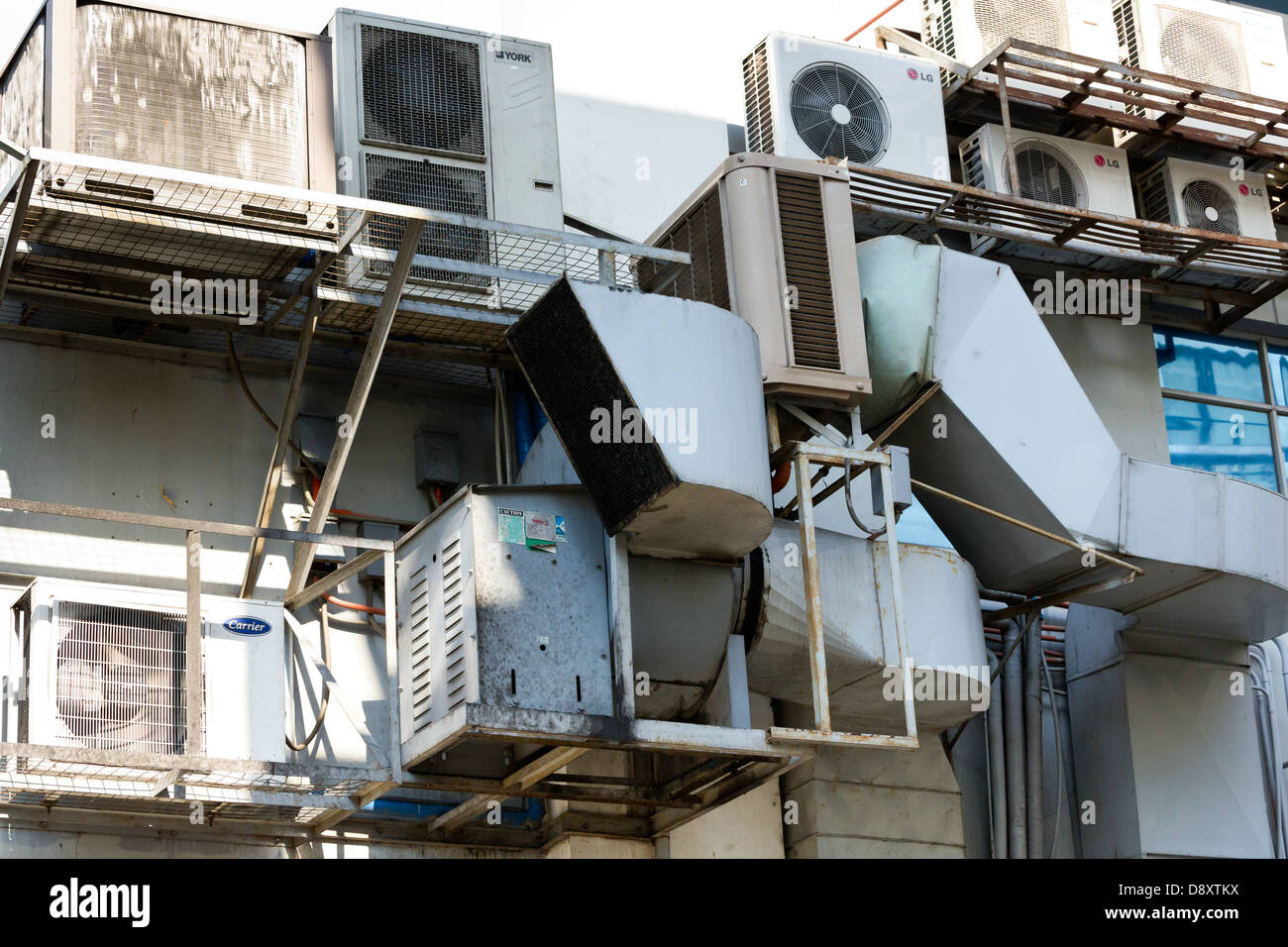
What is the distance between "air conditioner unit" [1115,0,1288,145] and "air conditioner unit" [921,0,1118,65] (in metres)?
→ 0.33

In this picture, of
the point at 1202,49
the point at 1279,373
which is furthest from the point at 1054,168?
the point at 1279,373

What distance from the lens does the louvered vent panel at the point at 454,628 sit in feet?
32.9

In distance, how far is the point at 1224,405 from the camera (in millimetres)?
15664

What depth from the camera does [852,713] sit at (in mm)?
12031

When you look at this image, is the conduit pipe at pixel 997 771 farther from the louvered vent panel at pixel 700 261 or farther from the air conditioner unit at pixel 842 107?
the air conditioner unit at pixel 842 107

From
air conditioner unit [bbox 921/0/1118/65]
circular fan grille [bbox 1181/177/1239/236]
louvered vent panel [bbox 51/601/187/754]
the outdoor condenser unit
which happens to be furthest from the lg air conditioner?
louvered vent panel [bbox 51/601/187/754]

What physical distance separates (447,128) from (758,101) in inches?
127

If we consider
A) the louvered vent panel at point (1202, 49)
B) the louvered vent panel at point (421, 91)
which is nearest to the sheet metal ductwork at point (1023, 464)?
the louvered vent panel at point (421, 91)

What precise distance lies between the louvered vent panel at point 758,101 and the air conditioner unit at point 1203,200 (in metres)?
3.46

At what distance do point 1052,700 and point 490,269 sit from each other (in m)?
5.38

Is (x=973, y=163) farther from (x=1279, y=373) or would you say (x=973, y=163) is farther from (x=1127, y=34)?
(x=1279, y=373)

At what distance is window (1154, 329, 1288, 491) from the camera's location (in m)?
15.4
